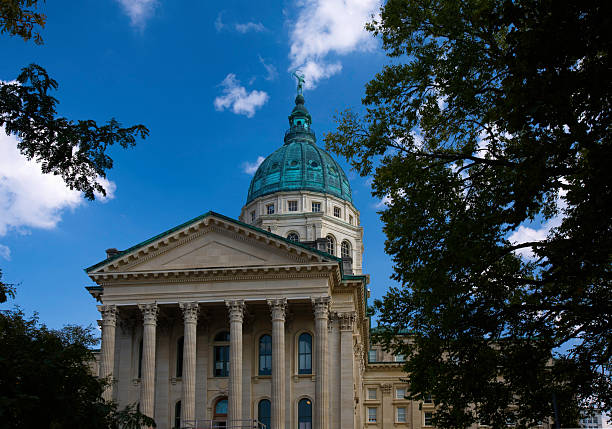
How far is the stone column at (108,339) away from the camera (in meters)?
46.1

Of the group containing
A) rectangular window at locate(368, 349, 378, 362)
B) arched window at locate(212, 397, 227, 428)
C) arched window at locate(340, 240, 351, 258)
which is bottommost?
arched window at locate(212, 397, 227, 428)

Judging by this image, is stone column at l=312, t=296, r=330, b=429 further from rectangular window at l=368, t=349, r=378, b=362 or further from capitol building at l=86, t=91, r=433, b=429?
rectangular window at l=368, t=349, r=378, b=362

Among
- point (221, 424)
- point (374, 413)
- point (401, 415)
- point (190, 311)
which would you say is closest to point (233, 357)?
point (190, 311)

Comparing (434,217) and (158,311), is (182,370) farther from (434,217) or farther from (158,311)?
(434,217)

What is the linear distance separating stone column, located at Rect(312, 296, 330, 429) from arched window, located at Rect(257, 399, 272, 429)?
3812 millimetres

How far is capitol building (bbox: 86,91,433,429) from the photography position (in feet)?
150

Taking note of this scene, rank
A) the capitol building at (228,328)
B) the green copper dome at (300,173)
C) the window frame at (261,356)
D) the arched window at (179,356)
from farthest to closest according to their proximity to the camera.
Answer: the green copper dome at (300,173) → the arched window at (179,356) → the window frame at (261,356) → the capitol building at (228,328)

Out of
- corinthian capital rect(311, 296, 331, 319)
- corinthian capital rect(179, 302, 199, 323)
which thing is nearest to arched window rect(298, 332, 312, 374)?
corinthian capital rect(311, 296, 331, 319)

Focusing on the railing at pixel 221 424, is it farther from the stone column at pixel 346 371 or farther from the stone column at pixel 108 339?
the stone column at pixel 108 339

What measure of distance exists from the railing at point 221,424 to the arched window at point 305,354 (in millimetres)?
4395

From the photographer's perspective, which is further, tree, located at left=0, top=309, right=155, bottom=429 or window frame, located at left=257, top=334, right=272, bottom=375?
window frame, located at left=257, top=334, right=272, bottom=375

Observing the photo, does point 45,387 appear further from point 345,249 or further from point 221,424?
point 345,249

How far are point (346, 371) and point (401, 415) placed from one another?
3244 centimetres

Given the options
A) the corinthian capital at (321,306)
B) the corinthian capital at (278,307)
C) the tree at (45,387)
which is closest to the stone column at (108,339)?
the corinthian capital at (278,307)
